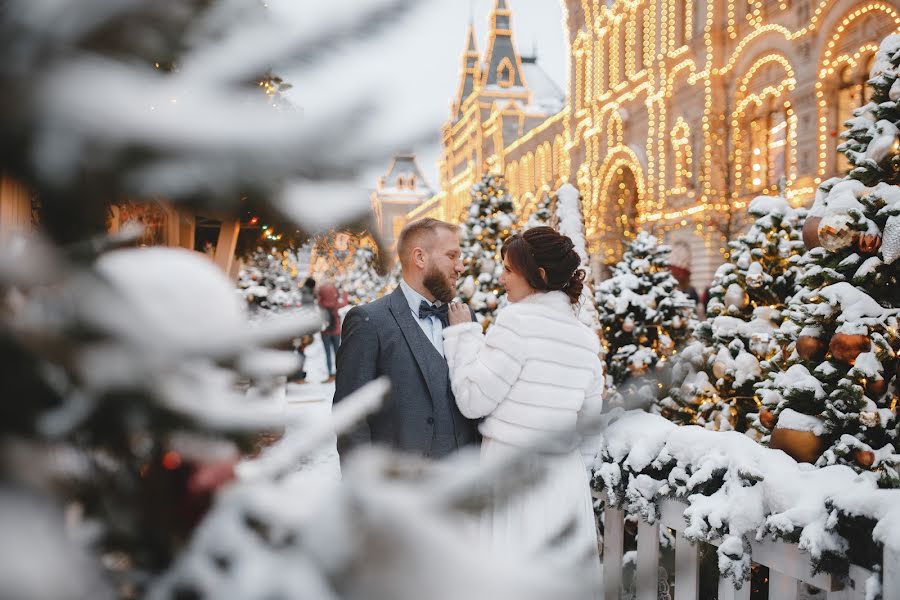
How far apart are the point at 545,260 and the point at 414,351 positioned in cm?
Result: 59

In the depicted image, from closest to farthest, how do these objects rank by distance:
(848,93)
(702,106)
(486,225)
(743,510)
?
1. (743,510)
2. (486,225)
3. (848,93)
4. (702,106)

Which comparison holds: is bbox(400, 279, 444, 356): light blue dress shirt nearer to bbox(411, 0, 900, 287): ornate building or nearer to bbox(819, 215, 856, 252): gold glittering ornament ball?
bbox(819, 215, 856, 252): gold glittering ornament ball

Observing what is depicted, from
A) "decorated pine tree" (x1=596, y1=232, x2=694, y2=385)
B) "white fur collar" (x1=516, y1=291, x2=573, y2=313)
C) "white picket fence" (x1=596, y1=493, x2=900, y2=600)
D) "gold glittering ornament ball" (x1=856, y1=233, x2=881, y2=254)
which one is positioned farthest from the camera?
"decorated pine tree" (x1=596, y1=232, x2=694, y2=385)

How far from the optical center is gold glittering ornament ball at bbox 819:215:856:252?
2.50 m

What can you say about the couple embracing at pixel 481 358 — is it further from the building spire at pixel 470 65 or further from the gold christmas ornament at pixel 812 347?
the building spire at pixel 470 65

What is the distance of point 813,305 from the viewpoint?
2711 mm

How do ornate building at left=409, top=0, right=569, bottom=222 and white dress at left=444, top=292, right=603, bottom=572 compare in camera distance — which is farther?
ornate building at left=409, top=0, right=569, bottom=222

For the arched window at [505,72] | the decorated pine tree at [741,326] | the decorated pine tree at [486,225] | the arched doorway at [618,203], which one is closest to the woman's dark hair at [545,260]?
the decorated pine tree at [741,326]

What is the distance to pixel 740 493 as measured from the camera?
183 cm

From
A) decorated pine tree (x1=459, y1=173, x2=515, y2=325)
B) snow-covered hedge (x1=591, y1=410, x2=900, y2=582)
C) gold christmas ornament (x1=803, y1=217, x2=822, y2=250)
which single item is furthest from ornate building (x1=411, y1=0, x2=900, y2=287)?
snow-covered hedge (x1=591, y1=410, x2=900, y2=582)

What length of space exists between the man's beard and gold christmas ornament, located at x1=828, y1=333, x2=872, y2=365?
4.86 feet

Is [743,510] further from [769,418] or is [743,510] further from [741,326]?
[741,326]

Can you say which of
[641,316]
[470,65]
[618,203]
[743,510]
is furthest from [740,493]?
[470,65]

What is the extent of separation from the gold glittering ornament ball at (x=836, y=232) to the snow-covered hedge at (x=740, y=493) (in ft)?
3.08
